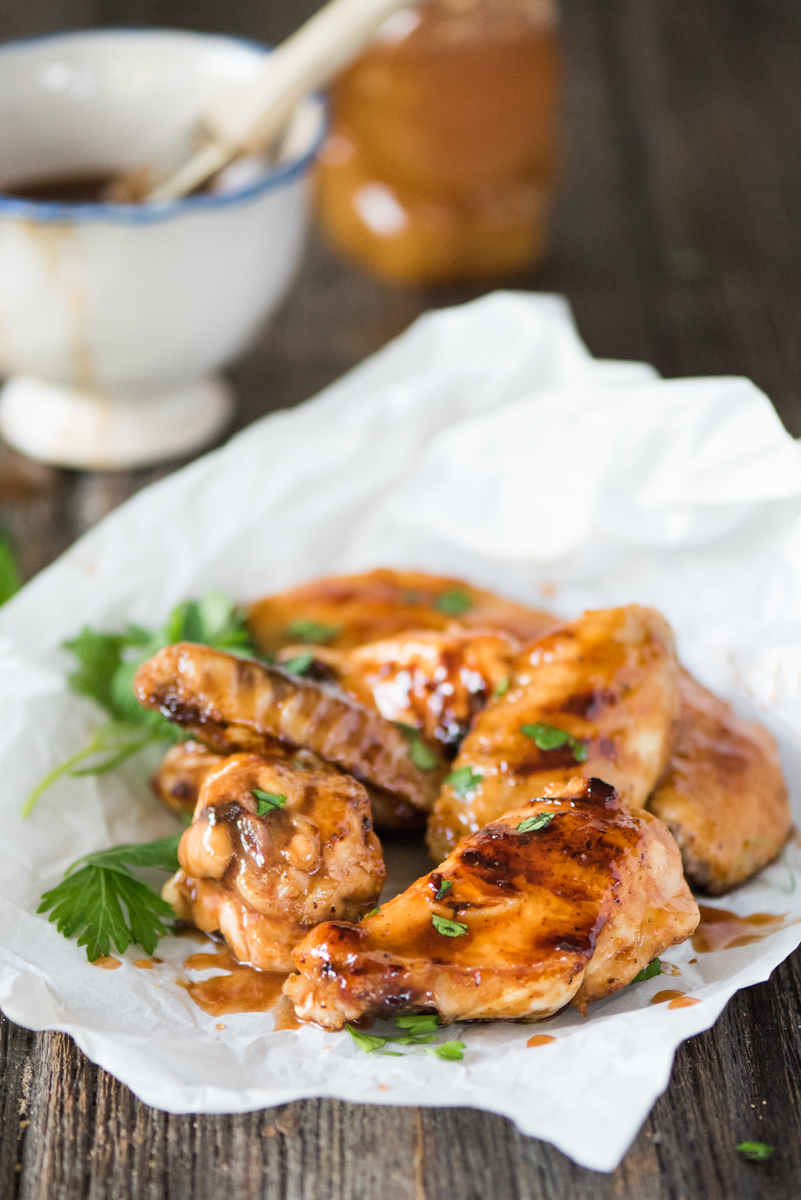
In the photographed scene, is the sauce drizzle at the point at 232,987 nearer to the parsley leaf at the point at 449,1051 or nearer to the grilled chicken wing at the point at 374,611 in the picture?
the parsley leaf at the point at 449,1051

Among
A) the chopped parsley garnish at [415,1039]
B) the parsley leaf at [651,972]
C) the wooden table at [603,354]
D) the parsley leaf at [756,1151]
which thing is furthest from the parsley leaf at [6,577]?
the parsley leaf at [756,1151]

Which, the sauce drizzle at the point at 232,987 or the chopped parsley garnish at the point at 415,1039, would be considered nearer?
the chopped parsley garnish at the point at 415,1039

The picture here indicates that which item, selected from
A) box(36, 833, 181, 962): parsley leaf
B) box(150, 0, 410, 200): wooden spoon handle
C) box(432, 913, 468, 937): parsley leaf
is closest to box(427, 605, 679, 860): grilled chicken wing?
box(432, 913, 468, 937): parsley leaf

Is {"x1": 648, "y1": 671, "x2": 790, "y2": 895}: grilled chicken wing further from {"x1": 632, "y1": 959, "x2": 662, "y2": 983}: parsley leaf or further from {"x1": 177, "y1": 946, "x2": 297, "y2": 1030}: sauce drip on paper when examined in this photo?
{"x1": 177, "y1": 946, "x2": 297, "y2": 1030}: sauce drip on paper

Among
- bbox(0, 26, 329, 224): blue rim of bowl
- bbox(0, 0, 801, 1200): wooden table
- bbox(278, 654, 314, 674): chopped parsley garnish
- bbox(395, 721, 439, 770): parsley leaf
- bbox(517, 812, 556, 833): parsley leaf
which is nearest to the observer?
bbox(0, 0, 801, 1200): wooden table

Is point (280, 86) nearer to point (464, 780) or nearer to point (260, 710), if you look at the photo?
point (260, 710)
